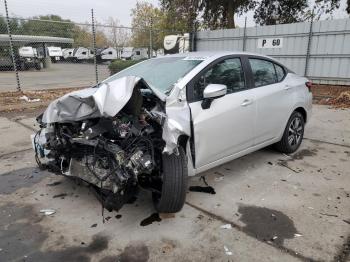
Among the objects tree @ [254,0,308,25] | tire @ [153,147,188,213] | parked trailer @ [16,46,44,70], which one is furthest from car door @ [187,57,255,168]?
parked trailer @ [16,46,44,70]

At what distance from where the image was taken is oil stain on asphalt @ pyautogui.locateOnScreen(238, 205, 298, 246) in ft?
9.57

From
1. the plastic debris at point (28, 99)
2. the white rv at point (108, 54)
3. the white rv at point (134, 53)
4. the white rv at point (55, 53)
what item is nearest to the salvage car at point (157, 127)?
the plastic debris at point (28, 99)

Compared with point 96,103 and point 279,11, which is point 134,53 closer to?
point 279,11

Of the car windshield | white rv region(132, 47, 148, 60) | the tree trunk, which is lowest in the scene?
white rv region(132, 47, 148, 60)

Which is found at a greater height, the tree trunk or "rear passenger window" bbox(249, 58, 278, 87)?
the tree trunk

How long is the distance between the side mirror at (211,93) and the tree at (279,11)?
17705mm

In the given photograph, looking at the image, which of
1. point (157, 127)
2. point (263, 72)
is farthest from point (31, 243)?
point (263, 72)

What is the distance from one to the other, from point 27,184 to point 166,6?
17307 millimetres

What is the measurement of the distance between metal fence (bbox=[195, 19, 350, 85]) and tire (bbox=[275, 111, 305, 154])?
24.2ft

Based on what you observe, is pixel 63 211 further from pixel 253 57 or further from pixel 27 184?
pixel 253 57

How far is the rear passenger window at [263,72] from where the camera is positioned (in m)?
4.34

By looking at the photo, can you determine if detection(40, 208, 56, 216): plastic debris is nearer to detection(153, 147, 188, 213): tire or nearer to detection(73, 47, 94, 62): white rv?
detection(153, 147, 188, 213): tire

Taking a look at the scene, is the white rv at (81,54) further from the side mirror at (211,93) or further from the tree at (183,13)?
the side mirror at (211,93)

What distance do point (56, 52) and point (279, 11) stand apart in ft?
99.7
